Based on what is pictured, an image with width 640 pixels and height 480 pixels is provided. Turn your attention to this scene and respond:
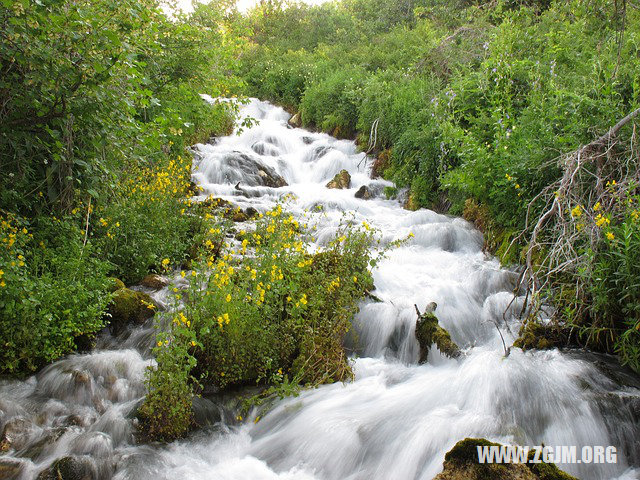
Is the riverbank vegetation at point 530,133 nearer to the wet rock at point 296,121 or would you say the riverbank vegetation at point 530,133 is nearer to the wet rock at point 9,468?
the wet rock at point 296,121

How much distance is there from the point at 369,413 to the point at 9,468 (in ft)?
8.44

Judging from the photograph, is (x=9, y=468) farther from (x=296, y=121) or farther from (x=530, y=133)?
(x=296, y=121)

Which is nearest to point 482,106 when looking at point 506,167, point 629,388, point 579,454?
point 506,167

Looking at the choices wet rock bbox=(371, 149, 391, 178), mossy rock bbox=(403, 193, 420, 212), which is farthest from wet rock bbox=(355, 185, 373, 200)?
wet rock bbox=(371, 149, 391, 178)

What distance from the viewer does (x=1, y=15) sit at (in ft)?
12.5

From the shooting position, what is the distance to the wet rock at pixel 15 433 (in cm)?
352

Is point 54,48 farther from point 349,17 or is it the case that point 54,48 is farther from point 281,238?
point 349,17

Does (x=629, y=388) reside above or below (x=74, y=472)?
above

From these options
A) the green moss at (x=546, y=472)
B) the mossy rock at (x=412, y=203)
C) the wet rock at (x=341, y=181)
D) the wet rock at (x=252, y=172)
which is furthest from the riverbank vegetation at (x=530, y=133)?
the wet rock at (x=252, y=172)

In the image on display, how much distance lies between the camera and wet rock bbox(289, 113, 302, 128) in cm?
1557

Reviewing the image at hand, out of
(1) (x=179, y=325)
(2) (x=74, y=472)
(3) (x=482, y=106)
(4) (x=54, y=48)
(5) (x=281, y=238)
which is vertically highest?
(3) (x=482, y=106)

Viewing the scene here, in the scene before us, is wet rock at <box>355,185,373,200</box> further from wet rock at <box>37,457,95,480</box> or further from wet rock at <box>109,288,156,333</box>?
wet rock at <box>37,457,95,480</box>

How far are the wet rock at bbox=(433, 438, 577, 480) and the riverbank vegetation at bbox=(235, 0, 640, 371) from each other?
5.87 feet

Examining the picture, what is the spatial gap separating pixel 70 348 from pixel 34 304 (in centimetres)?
65
